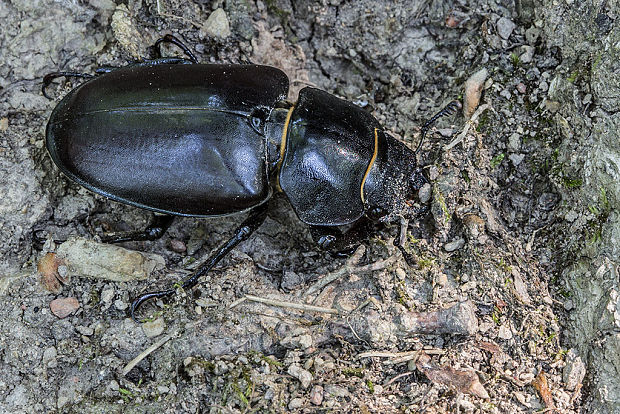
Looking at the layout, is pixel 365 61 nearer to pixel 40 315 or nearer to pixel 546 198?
pixel 546 198

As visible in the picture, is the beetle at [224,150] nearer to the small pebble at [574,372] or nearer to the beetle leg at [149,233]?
the beetle leg at [149,233]

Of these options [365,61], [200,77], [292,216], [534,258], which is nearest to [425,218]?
[534,258]

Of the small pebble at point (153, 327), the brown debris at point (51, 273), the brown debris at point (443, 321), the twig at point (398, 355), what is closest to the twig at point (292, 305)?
the twig at point (398, 355)

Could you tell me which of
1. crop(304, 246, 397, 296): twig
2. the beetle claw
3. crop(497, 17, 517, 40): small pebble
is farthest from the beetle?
crop(497, 17, 517, 40): small pebble

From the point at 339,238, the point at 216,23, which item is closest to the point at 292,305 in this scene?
the point at 339,238

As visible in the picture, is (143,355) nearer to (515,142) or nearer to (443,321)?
(443,321)

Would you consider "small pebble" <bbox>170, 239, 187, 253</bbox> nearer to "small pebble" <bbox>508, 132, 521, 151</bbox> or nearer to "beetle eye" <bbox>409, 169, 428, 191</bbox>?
"beetle eye" <bbox>409, 169, 428, 191</bbox>
